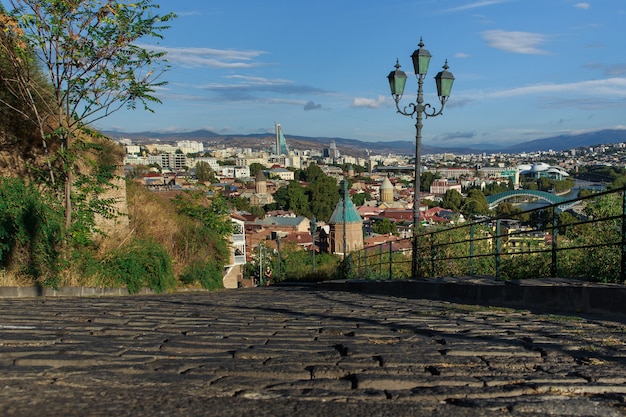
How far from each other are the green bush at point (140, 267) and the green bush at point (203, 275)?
2.62m

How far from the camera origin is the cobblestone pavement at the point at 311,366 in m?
2.77

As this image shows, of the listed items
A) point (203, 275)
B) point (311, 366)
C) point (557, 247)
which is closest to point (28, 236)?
point (203, 275)

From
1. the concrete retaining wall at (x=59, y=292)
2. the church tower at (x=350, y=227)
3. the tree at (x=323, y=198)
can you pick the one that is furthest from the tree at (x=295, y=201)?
the concrete retaining wall at (x=59, y=292)

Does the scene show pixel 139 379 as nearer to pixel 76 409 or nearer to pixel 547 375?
pixel 76 409

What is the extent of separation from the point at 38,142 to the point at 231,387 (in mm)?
10521

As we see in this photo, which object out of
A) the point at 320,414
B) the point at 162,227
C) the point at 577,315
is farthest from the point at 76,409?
the point at 162,227

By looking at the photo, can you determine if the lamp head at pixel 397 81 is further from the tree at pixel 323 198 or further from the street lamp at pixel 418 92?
the tree at pixel 323 198

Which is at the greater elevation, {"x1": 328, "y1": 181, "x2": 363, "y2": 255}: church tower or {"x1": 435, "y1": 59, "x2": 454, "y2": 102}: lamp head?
{"x1": 435, "y1": 59, "x2": 454, "y2": 102}: lamp head

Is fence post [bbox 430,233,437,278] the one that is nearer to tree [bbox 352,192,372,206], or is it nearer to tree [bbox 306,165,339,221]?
tree [bbox 306,165,339,221]

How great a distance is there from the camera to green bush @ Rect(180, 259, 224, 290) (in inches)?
604

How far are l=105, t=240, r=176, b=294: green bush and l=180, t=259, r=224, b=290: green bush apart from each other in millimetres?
2620

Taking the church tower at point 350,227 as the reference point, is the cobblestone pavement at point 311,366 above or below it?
above

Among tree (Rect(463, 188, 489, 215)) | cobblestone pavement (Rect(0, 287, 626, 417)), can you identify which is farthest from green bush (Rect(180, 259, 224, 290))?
cobblestone pavement (Rect(0, 287, 626, 417))

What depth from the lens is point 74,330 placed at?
4.82 meters
